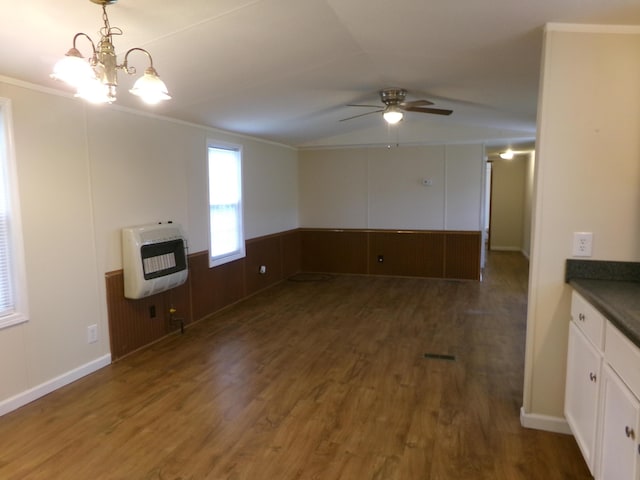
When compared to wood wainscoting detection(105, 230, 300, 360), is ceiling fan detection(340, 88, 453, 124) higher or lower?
higher

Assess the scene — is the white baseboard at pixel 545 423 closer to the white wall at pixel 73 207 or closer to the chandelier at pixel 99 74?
the chandelier at pixel 99 74

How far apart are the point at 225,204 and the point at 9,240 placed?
2.68 metres

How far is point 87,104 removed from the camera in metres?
3.25

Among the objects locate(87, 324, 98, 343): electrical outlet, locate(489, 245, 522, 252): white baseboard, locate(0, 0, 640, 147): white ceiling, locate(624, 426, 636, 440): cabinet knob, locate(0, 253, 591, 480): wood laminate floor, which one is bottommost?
locate(0, 253, 591, 480): wood laminate floor

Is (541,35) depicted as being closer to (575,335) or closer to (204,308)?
(575,335)

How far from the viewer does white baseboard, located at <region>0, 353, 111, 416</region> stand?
2730 mm

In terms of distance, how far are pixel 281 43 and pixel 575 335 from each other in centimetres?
A: 243

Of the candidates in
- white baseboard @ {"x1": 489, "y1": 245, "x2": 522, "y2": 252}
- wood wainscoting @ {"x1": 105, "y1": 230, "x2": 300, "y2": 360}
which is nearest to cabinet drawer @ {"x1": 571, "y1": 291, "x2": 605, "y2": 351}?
wood wainscoting @ {"x1": 105, "y1": 230, "x2": 300, "y2": 360}

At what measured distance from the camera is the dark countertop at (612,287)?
1683 mm

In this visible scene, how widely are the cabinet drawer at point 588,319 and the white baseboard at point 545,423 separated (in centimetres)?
65

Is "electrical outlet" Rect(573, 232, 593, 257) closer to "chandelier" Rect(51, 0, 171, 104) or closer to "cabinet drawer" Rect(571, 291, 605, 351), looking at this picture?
"cabinet drawer" Rect(571, 291, 605, 351)

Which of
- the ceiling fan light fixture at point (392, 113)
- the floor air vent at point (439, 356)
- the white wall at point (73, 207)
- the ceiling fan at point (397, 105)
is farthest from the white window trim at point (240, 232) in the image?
the floor air vent at point (439, 356)

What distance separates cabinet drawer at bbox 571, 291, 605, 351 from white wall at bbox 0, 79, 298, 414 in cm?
331

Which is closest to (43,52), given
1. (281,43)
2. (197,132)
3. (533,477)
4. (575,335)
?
(281,43)
